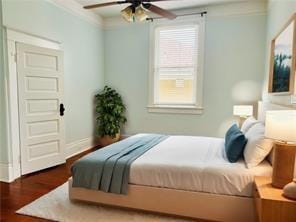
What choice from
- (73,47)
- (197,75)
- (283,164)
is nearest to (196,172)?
(283,164)

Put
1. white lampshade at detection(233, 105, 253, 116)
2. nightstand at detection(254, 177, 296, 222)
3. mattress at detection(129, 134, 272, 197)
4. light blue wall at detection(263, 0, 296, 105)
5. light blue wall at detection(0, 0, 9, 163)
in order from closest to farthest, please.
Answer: nightstand at detection(254, 177, 296, 222), mattress at detection(129, 134, 272, 197), light blue wall at detection(263, 0, 296, 105), light blue wall at detection(0, 0, 9, 163), white lampshade at detection(233, 105, 253, 116)

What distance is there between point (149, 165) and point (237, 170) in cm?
85

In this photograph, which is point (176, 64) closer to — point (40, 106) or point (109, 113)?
point (109, 113)

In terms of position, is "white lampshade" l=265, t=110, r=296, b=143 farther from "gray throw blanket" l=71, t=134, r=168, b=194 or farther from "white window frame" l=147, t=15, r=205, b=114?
"white window frame" l=147, t=15, r=205, b=114

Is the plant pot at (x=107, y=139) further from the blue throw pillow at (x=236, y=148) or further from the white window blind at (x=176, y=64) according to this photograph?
the blue throw pillow at (x=236, y=148)

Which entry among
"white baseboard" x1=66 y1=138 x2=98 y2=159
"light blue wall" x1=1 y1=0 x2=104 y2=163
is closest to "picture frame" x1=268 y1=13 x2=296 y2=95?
"light blue wall" x1=1 y1=0 x2=104 y2=163

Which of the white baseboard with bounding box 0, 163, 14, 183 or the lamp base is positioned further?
the white baseboard with bounding box 0, 163, 14, 183

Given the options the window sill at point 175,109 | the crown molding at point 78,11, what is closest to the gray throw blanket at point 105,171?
the window sill at point 175,109

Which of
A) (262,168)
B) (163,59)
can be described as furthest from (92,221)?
(163,59)

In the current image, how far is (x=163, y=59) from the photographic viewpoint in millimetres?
5137

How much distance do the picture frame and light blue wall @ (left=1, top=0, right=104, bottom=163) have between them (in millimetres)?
3479

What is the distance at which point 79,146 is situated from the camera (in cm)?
486

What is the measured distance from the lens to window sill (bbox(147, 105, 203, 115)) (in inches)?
194

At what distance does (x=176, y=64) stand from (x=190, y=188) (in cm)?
331
